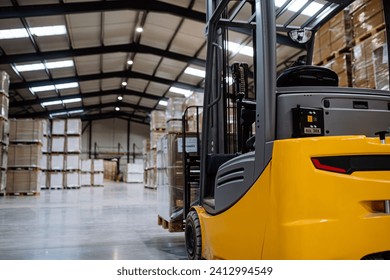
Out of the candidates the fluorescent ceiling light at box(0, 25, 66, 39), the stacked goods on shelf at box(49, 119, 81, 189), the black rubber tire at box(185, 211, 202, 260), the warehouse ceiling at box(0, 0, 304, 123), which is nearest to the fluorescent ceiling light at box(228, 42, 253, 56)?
the warehouse ceiling at box(0, 0, 304, 123)

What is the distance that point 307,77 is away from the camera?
1954 mm

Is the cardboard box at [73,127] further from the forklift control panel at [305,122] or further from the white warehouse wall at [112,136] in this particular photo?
the forklift control panel at [305,122]

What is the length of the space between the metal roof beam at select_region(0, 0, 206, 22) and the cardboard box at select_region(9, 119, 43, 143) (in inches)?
138

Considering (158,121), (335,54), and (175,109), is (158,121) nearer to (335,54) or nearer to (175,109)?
(175,109)

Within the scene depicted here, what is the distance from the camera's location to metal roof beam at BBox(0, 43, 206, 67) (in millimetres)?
11102

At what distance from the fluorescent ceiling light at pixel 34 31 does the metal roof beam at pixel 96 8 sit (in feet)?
4.79

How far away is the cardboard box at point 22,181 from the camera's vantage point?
10.5 metres

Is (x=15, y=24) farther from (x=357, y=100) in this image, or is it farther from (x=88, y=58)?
(x=357, y=100)

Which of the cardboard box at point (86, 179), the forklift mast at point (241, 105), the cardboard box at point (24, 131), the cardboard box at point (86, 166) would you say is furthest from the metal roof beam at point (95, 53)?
the forklift mast at point (241, 105)

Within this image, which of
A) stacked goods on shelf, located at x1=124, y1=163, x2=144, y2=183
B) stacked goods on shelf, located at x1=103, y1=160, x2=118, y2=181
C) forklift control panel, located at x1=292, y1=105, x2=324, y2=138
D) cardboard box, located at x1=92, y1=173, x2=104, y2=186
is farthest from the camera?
stacked goods on shelf, located at x1=103, y1=160, x2=118, y2=181

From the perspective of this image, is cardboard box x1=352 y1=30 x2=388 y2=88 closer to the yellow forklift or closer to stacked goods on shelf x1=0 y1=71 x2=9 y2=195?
the yellow forklift

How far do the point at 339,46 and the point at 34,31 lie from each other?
333 inches

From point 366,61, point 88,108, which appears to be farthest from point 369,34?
point 88,108

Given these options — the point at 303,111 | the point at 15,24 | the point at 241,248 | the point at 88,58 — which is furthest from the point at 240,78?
the point at 88,58
